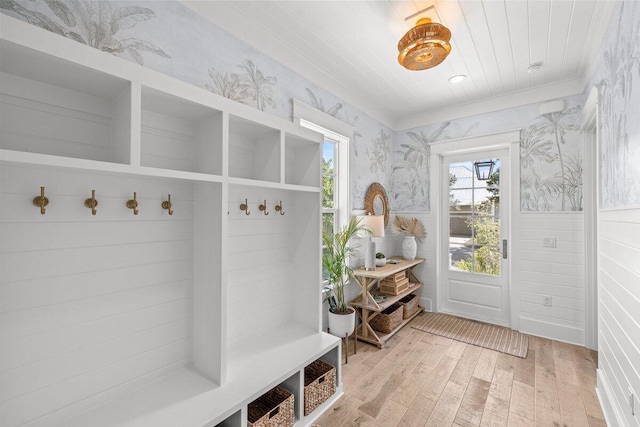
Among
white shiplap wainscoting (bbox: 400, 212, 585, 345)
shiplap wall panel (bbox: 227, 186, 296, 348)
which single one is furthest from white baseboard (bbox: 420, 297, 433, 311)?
shiplap wall panel (bbox: 227, 186, 296, 348)

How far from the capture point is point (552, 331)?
3.00 meters

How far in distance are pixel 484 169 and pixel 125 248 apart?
3626mm

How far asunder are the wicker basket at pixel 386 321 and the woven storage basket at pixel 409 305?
0.70 feet

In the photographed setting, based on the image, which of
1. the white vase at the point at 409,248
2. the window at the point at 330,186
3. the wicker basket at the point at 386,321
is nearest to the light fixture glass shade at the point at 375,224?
the window at the point at 330,186

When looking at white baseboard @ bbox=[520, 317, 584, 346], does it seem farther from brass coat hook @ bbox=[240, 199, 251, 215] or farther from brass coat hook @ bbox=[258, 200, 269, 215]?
brass coat hook @ bbox=[240, 199, 251, 215]

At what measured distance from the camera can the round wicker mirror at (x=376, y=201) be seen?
3361 mm

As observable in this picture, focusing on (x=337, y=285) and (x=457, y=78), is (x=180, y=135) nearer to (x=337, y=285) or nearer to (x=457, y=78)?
(x=337, y=285)

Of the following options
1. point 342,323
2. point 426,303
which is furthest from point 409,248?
point 342,323

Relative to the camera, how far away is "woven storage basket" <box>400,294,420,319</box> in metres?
3.39

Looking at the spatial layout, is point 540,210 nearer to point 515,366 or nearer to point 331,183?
point 515,366

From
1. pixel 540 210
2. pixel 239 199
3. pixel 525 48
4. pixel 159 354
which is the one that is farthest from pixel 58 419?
pixel 540 210

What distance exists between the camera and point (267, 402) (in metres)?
1.71

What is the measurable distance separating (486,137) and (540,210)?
3.19 ft

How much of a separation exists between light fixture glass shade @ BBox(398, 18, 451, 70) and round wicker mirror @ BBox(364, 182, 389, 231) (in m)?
1.57
